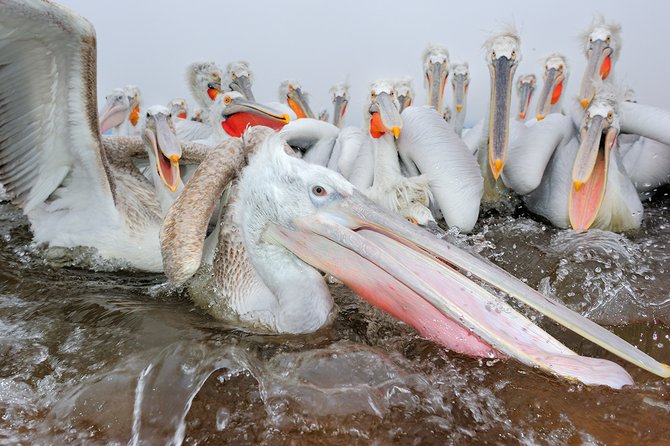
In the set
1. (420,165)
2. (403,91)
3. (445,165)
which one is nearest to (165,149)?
(420,165)

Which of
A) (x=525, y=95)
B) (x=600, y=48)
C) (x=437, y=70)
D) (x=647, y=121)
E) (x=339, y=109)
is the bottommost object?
(x=339, y=109)

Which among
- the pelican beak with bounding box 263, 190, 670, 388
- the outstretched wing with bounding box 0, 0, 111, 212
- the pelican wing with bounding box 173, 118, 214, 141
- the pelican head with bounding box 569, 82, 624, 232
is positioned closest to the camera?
the pelican beak with bounding box 263, 190, 670, 388

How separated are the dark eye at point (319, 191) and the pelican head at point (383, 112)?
138cm

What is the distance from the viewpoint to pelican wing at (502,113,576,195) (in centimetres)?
315

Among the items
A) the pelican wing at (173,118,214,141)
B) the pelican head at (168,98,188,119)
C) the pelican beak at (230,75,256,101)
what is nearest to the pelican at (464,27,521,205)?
the pelican wing at (173,118,214,141)

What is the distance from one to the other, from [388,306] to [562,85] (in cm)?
426

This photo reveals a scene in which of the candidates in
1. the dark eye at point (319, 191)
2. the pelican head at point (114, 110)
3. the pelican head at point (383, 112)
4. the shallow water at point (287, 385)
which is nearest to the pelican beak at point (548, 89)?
the pelican head at point (383, 112)

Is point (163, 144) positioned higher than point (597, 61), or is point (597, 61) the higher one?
point (597, 61)

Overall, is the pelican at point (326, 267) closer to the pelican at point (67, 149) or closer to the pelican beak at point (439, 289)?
the pelican beak at point (439, 289)

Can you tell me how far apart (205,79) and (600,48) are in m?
3.87

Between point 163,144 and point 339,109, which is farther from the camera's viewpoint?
point 339,109

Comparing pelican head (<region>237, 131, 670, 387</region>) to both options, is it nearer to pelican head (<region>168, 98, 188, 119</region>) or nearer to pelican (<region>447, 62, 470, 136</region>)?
pelican (<region>447, 62, 470, 136</region>)

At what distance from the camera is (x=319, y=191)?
167 centimetres

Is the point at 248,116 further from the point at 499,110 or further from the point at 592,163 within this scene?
the point at 592,163
